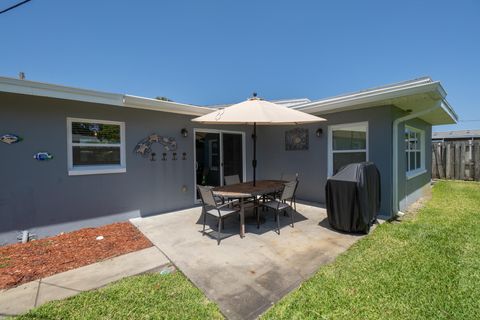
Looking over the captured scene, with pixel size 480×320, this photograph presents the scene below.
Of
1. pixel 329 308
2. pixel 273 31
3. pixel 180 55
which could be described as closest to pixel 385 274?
pixel 329 308

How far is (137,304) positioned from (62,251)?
2395mm

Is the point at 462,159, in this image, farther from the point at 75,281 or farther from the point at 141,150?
the point at 75,281

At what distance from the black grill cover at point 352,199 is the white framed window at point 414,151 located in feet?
10.7

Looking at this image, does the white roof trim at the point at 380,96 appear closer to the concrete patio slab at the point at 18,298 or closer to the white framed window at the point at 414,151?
the white framed window at the point at 414,151

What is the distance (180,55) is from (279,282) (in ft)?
32.2

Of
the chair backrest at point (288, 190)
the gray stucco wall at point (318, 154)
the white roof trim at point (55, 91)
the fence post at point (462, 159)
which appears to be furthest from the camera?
the fence post at point (462, 159)

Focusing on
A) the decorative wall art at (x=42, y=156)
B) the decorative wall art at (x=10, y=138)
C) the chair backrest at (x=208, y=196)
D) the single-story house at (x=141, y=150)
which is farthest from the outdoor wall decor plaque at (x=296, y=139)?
the decorative wall art at (x=10, y=138)

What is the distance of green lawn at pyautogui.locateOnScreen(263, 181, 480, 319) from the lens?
2209 mm

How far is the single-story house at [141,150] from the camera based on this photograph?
13.6 feet

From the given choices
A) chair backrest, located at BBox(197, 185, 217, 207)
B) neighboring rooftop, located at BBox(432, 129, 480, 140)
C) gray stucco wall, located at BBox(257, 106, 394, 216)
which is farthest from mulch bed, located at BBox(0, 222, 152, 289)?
neighboring rooftop, located at BBox(432, 129, 480, 140)

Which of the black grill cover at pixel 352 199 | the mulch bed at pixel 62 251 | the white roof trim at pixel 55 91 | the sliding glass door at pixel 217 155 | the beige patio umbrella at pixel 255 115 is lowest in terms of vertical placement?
the mulch bed at pixel 62 251

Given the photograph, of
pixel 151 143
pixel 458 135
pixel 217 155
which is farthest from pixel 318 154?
pixel 458 135

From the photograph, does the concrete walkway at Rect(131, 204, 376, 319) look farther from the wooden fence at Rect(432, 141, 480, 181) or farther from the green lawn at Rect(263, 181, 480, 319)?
the wooden fence at Rect(432, 141, 480, 181)

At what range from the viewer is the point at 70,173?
4629 mm
